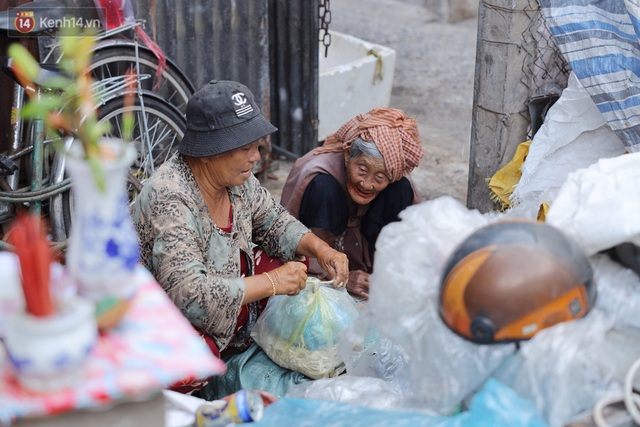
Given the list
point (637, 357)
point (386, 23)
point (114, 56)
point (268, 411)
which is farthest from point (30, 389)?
point (386, 23)

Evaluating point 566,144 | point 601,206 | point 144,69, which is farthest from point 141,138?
point 601,206

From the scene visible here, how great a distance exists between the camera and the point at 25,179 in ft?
13.8

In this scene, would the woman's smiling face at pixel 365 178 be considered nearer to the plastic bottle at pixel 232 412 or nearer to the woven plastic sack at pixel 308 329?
the woven plastic sack at pixel 308 329

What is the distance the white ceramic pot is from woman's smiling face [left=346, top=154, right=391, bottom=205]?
2.18 m

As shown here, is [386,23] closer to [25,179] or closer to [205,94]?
[25,179]

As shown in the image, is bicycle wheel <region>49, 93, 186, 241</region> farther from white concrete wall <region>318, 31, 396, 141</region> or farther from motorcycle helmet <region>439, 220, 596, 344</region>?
motorcycle helmet <region>439, 220, 596, 344</region>

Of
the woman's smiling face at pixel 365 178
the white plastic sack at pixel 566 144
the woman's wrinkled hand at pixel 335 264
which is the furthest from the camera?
the woman's smiling face at pixel 365 178

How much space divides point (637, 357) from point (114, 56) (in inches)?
127

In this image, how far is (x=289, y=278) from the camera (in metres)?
2.93

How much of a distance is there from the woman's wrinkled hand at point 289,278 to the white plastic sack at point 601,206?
1.00 metres

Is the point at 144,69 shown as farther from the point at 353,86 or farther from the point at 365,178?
the point at 353,86

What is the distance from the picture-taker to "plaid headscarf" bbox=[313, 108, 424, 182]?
3.56 meters

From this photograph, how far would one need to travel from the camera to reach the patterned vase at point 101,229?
5.11ft

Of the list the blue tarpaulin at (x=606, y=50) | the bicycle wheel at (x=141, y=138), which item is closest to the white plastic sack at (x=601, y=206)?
the blue tarpaulin at (x=606, y=50)
